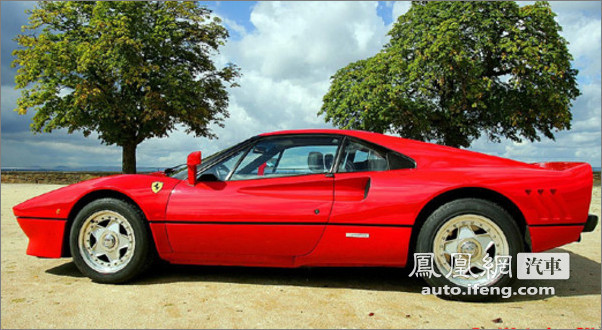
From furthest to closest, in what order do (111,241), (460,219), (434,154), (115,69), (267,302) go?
(115,69) < (111,241) < (434,154) < (460,219) < (267,302)

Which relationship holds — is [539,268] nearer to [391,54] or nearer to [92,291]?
[92,291]

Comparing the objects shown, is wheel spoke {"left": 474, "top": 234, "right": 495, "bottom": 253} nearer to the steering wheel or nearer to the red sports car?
the red sports car

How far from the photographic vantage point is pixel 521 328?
9.32ft

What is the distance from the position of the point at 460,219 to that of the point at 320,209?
1.16 metres

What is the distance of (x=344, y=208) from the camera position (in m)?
3.46

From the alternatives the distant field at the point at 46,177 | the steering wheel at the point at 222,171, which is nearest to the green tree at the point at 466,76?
the distant field at the point at 46,177

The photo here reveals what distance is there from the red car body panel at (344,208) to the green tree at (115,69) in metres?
19.4

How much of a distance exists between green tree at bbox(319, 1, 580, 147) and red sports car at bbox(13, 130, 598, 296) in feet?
63.9

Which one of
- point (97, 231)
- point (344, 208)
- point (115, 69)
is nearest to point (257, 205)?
point (344, 208)

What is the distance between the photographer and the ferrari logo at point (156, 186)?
3.78 m

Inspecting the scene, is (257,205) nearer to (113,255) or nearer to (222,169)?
(222,169)

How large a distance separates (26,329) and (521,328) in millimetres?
3373

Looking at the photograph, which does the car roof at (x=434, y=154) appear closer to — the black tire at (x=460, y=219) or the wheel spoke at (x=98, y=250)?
the black tire at (x=460, y=219)

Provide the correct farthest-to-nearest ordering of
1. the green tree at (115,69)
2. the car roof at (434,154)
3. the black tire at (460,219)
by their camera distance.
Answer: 1. the green tree at (115,69)
2. the car roof at (434,154)
3. the black tire at (460,219)
